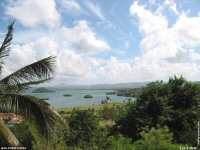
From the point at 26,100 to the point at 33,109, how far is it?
0.37 meters

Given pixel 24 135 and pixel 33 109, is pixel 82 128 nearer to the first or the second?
pixel 24 135

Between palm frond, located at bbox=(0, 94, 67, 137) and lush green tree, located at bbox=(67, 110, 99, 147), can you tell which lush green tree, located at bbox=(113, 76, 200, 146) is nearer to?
lush green tree, located at bbox=(67, 110, 99, 147)

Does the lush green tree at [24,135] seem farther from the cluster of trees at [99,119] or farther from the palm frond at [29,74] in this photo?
the palm frond at [29,74]

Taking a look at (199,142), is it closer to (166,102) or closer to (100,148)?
(100,148)

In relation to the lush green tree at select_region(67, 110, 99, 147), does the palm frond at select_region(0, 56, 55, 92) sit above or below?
above

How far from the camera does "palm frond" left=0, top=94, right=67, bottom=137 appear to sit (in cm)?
913

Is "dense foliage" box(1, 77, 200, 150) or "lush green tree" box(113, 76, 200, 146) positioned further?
"lush green tree" box(113, 76, 200, 146)

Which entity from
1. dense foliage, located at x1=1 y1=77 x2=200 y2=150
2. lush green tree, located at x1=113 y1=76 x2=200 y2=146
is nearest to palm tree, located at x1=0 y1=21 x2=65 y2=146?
dense foliage, located at x1=1 y1=77 x2=200 y2=150

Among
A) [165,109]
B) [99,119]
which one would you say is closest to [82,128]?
[99,119]

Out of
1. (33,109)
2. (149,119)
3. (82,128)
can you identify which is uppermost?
(33,109)

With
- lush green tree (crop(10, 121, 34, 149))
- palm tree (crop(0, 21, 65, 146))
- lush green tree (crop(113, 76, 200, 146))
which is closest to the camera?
palm tree (crop(0, 21, 65, 146))

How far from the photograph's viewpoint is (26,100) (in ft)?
30.6

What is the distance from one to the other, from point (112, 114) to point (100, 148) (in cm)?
4100

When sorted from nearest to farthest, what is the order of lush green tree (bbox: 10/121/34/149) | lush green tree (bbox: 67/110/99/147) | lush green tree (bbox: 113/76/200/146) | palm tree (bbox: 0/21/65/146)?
palm tree (bbox: 0/21/65/146) < lush green tree (bbox: 10/121/34/149) < lush green tree (bbox: 67/110/99/147) < lush green tree (bbox: 113/76/200/146)
